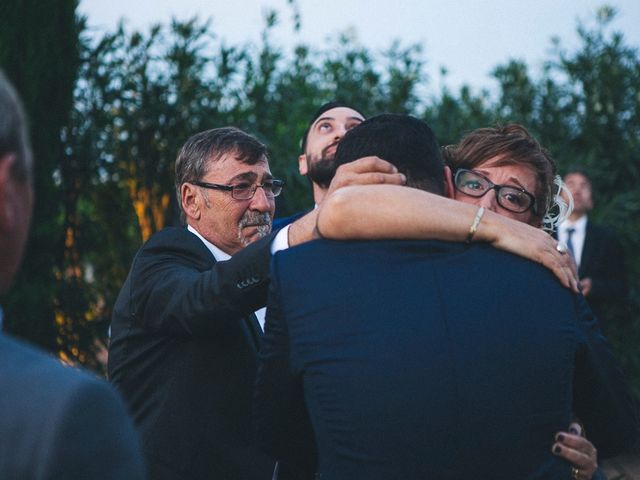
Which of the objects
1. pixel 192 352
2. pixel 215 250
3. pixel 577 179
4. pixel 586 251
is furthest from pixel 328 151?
pixel 577 179

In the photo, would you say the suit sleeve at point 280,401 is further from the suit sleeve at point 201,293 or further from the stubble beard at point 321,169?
the stubble beard at point 321,169

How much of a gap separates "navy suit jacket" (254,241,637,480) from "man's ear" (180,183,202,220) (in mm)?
1146

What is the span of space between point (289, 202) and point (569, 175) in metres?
2.56

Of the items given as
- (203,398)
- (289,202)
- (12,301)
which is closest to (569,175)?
(289,202)

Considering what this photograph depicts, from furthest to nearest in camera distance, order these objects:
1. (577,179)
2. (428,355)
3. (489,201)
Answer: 1. (577,179)
2. (489,201)
3. (428,355)

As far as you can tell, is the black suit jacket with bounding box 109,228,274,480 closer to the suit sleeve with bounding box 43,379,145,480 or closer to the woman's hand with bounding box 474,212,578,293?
the woman's hand with bounding box 474,212,578,293

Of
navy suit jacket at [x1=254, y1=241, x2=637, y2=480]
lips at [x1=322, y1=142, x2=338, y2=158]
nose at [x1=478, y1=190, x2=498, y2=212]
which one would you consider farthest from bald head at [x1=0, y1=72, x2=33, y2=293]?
lips at [x1=322, y1=142, x2=338, y2=158]

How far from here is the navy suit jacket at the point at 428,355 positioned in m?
1.83

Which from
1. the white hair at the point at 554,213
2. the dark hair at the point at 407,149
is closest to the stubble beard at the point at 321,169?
the white hair at the point at 554,213

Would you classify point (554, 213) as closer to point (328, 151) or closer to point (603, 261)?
point (328, 151)

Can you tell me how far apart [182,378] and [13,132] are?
5.01 ft

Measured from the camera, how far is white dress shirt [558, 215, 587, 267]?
23.0 feet

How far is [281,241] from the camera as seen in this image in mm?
2301

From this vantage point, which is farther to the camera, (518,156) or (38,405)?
(518,156)
